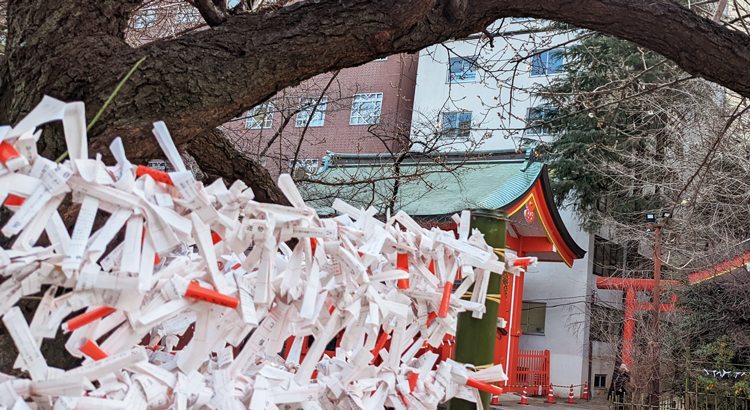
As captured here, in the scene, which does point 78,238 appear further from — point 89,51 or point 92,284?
point 89,51

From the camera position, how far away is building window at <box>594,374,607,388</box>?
1470cm

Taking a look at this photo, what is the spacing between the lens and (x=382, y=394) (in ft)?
3.43

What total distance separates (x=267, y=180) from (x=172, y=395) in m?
1.54

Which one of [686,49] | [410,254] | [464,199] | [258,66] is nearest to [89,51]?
[258,66]

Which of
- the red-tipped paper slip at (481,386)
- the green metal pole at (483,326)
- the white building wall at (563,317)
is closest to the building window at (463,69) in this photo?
the green metal pole at (483,326)

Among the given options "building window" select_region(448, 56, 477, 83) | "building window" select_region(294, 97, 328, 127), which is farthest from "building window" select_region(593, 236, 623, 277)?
"building window" select_region(294, 97, 328, 127)

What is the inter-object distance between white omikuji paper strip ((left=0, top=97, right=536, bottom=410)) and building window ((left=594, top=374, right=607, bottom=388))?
15.0m

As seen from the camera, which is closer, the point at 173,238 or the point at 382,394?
the point at 173,238

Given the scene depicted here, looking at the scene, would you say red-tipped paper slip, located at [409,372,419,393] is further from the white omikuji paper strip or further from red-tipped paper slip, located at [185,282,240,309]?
red-tipped paper slip, located at [185,282,240,309]

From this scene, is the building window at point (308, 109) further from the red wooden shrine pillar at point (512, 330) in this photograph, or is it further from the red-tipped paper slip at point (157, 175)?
the red-tipped paper slip at point (157, 175)

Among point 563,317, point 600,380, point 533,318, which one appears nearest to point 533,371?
point 563,317

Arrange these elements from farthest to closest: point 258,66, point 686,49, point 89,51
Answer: point 686,49 → point 258,66 → point 89,51

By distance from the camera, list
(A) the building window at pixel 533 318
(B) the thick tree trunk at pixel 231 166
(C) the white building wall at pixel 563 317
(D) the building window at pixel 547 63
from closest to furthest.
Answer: (B) the thick tree trunk at pixel 231 166 → (D) the building window at pixel 547 63 → (C) the white building wall at pixel 563 317 → (A) the building window at pixel 533 318

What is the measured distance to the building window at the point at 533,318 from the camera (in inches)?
559
